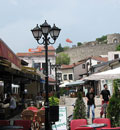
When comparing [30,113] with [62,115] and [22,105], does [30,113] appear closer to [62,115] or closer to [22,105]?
[62,115]

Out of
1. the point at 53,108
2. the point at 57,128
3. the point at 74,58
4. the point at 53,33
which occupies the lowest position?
the point at 57,128

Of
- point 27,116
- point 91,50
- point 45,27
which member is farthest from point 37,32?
point 91,50

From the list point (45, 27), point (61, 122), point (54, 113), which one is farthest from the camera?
point (45, 27)

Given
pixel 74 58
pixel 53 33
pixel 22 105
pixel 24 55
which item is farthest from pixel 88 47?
pixel 53 33

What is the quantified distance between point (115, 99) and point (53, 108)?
1.88m

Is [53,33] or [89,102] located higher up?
[53,33]

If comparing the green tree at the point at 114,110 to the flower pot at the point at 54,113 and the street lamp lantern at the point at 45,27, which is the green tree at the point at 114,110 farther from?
the street lamp lantern at the point at 45,27

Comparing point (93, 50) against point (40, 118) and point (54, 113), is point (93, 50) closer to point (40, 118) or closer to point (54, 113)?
point (40, 118)

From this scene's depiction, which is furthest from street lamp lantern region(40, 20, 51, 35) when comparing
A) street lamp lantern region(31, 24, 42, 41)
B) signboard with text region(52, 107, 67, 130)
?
signboard with text region(52, 107, 67, 130)

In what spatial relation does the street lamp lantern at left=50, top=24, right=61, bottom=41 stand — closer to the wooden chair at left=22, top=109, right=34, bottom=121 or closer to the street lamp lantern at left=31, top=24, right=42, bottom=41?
the street lamp lantern at left=31, top=24, right=42, bottom=41

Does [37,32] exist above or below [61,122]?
above

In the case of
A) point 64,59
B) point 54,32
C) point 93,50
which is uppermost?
point 93,50

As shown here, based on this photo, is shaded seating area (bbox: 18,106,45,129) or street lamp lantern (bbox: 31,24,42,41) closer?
street lamp lantern (bbox: 31,24,42,41)

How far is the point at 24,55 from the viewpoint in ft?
210
